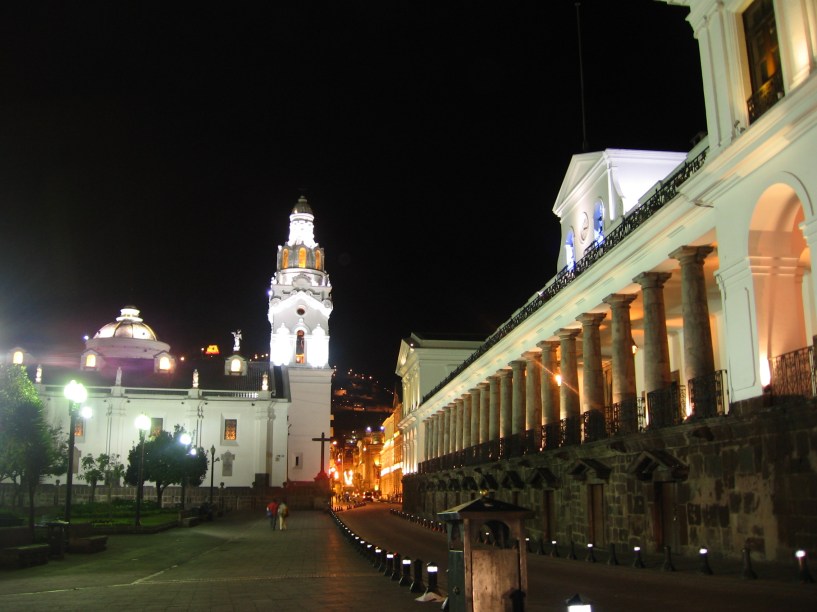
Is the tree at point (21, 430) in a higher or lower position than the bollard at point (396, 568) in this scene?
higher

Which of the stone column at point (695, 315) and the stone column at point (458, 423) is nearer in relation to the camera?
the stone column at point (695, 315)

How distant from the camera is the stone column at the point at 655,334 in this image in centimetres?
2394

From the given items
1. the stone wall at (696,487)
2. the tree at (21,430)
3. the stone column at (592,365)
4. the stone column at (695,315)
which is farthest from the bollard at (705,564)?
the tree at (21,430)

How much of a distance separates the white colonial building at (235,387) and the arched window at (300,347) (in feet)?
0.44

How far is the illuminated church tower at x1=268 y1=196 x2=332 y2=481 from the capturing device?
94688 millimetres

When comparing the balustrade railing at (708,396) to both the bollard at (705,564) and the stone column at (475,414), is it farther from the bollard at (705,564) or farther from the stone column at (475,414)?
the stone column at (475,414)

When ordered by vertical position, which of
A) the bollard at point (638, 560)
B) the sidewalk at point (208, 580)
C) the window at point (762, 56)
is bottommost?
the sidewalk at point (208, 580)

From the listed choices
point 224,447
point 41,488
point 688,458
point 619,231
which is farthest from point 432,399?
point 688,458

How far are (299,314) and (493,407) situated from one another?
55223 mm

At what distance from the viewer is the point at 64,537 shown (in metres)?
26.2

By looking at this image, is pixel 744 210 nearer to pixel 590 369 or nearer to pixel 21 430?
pixel 590 369

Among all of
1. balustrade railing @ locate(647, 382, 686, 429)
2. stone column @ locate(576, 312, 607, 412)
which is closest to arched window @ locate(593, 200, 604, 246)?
stone column @ locate(576, 312, 607, 412)

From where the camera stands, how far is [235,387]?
91.6 m

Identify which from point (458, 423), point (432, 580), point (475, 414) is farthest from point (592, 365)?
point (458, 423)
